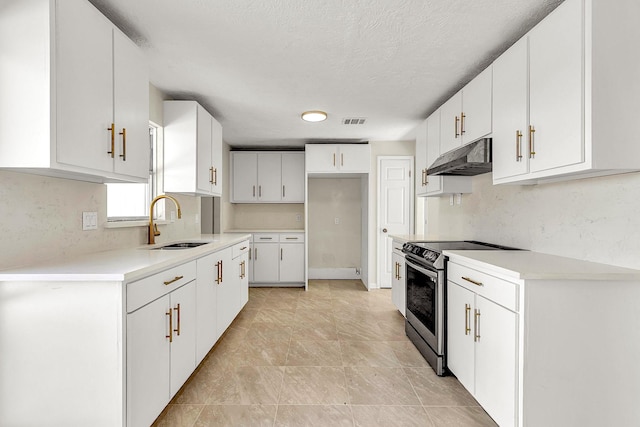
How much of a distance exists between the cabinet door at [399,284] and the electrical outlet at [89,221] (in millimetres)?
2669

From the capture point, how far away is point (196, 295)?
2.31 metres

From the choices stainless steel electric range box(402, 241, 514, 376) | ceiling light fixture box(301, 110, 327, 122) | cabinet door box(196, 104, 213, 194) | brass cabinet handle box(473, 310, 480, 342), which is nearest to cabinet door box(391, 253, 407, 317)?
stainless steel electric range box(402, 241, 514, 376)

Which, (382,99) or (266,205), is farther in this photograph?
(266,205)

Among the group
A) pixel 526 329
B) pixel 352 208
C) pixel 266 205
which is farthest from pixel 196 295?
pixel 352 208

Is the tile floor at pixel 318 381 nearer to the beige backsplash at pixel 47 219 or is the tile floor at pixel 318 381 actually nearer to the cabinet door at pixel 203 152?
the beige backsplash at pixel 47 219

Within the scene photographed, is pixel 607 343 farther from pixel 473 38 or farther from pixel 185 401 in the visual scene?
pixel 185 401

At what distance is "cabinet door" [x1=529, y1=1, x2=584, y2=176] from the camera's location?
1.56 m

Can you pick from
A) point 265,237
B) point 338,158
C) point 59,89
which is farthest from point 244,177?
point 59,89

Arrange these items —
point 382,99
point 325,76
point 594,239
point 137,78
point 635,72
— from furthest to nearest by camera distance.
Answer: point 382,99, point 325,76, point 137,78, point 594,239, point 635,72

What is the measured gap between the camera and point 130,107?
1987 millimetres

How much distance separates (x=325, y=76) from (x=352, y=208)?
3271 mm

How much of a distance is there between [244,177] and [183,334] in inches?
143

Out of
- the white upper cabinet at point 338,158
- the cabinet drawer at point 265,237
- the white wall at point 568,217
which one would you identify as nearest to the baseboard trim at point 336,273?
the cabinet drawer at point 265,237

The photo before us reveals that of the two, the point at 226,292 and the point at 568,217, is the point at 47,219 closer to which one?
the point at 226,292
